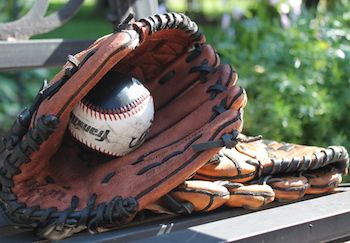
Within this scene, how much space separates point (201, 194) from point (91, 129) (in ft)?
0.88

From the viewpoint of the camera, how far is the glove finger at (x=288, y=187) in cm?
157

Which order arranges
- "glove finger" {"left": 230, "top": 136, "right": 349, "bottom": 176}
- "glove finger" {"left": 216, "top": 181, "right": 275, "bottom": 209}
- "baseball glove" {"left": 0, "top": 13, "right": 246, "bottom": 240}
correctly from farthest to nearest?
"glove finger" {"left": 230, "top": 136, "right": 349, "bottom": 176}, "glove finger" {"left": 216, "top": 181, "right": 275, "bottom": 209}, "baseball glove" {"left": 0, "top": 13, "right": 246, "bottom": 240}

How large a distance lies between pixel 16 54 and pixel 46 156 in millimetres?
564

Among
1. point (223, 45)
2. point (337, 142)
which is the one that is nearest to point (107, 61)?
point (337, 142)

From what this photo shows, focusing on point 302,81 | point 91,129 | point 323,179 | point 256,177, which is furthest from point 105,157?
point 302,81

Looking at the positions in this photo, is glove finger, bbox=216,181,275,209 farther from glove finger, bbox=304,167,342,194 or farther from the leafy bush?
the leafy bush

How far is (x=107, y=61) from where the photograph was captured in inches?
52.5

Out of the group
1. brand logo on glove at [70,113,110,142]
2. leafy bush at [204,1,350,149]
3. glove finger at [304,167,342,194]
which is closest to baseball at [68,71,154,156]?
brand logo on glove at [70,113,110,142]

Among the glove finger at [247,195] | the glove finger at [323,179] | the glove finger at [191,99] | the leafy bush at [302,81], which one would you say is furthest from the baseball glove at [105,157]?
the leafy bush at [302,81]

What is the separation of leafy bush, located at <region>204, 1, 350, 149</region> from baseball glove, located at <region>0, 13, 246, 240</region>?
102 cm

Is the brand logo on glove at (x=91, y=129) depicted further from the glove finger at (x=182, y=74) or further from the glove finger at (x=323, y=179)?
the glove finger at (x=323, y=179)

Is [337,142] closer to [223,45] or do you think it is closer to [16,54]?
[223,45]

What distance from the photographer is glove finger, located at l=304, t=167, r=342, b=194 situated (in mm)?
1651

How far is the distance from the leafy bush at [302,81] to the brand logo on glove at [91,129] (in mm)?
1255
